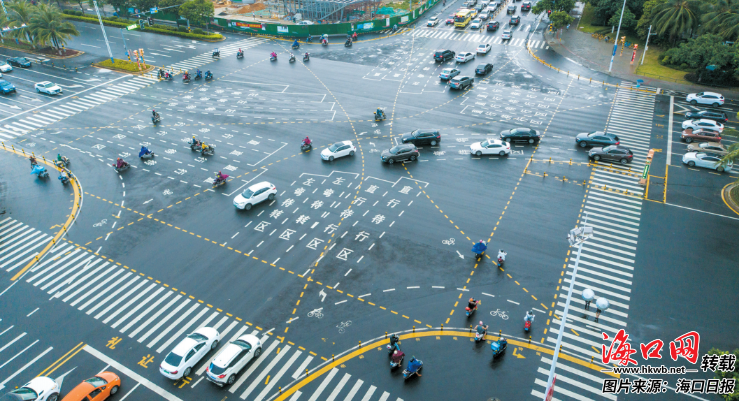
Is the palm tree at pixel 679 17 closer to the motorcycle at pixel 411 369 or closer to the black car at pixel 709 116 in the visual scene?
the black car at pixel 709 116

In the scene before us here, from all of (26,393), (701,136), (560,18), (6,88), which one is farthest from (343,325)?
(560,18)

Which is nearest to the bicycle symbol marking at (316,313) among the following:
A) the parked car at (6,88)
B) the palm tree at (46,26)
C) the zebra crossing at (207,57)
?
the zebra crossing at (207,57)

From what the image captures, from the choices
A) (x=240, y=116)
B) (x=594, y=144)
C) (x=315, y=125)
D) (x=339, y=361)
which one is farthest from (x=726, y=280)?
(x=240, y=116)

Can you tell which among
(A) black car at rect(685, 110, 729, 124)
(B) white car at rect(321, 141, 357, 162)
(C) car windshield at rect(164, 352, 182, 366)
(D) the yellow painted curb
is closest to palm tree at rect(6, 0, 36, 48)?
(D) the yellow painted curb

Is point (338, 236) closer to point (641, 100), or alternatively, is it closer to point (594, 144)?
point (594, 144)

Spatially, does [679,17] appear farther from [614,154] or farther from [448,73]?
[614,154]
